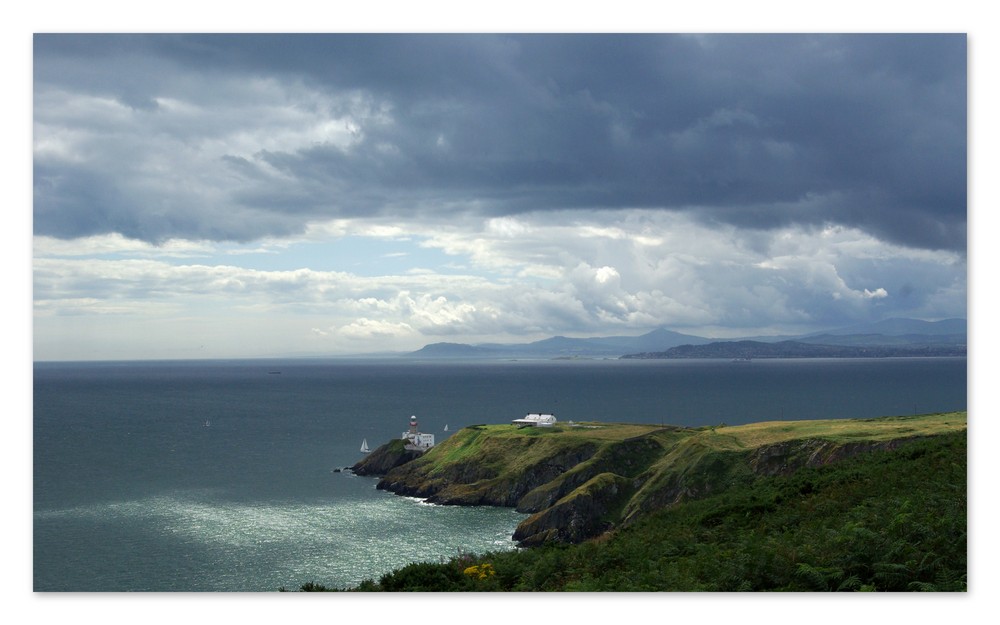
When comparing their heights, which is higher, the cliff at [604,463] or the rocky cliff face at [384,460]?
the cliff at [604,463]

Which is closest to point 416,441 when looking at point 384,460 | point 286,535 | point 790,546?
point 384,460

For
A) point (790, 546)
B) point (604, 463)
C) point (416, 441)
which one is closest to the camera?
point (790, 546)

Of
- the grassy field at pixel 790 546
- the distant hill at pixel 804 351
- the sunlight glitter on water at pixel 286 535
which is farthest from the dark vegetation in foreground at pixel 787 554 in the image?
the sunlight glitter on water at pixel 286 535

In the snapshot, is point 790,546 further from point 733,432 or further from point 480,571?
point 733,432

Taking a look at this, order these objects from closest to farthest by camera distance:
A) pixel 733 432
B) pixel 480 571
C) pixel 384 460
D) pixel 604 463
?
1. pixel 480 571
2. pixel 733 432
3. pixel 604 463
4. pixel 384 460

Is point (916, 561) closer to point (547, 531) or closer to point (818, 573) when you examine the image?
point (818, 573)

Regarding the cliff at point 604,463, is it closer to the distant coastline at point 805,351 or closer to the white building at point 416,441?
the white building at point 416,441
